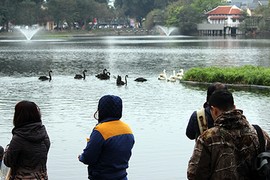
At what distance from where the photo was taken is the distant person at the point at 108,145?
5.92 m

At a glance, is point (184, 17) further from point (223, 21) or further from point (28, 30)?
point (28, 30)

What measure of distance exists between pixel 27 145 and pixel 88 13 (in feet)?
421

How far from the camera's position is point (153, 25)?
15175 cm

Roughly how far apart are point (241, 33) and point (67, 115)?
120 metres

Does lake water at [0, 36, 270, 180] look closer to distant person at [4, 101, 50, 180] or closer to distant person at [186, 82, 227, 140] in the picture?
distant person at [186, 82, 227, 140]

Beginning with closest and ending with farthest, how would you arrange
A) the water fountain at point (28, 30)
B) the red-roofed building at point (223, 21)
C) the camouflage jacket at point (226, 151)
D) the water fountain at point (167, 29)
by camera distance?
the camouflage jacket at point (226, 151)
the water fountain at point (28, 30)
the red-roofed building at point (223, 21)
the water fountain at point (167, 29)

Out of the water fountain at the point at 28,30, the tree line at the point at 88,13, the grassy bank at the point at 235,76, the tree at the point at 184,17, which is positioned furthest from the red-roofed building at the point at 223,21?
the grassy bank at the point at 235,76

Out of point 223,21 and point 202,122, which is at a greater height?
point 202,122

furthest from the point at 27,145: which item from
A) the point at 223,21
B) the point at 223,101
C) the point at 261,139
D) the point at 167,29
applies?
the point at 167,29

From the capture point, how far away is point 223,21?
447 ft

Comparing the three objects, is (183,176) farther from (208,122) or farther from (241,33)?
(241,33)

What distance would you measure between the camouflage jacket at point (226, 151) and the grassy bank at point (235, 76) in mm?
21820

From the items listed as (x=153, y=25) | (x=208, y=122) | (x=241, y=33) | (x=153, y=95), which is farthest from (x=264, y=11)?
(x=208, y=122)

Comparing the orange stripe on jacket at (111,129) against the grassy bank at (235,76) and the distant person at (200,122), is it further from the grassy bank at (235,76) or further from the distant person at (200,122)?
the grassy bank at (235,76)
